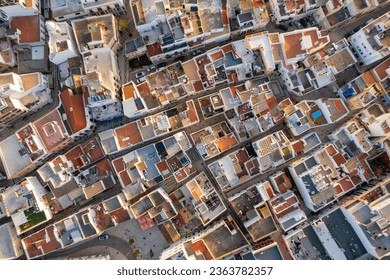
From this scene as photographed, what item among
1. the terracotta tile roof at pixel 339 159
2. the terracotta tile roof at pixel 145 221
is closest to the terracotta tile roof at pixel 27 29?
the terracotta tile roof at pixel 145 221

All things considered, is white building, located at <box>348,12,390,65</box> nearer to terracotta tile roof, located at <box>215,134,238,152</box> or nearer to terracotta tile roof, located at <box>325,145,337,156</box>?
terracotta tile roof, located at <box>325,145,337,156</box>

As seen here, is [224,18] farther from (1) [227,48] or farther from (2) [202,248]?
(2) [202,248]

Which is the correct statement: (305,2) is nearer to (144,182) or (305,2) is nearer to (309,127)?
(309,127)

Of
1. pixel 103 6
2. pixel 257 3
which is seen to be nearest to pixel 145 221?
pixel 103 6

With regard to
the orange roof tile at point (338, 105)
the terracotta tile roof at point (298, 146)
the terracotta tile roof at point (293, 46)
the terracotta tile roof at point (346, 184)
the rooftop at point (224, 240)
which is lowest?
the rooftop at point (224, 240)

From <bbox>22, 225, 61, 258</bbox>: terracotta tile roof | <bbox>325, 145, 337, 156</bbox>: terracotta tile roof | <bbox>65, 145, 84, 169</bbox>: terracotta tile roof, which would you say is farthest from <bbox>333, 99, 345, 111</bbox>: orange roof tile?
<bbox>22, 225, 61, 258</bbox>: terracotta tile roof

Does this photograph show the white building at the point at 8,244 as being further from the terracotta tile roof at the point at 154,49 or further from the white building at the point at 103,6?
the white building at the point at 103,6
